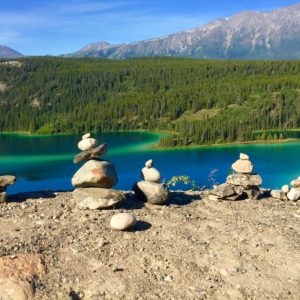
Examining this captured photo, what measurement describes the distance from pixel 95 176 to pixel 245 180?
800 centimetres

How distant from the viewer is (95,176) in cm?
2117

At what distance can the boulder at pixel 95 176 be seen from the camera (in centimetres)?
2119

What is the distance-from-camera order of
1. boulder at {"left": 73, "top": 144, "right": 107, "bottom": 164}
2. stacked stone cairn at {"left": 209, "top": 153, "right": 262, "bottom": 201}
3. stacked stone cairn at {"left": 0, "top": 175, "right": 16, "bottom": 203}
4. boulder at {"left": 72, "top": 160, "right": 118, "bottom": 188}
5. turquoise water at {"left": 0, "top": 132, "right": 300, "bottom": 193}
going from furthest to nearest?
turquoise water at {"left": 0, "top": 132, "right": 300, "bottom": 193} < stacked stone cairn at {"left": 209, "top": 153, "right": 262, "bottom": 201} < boulder at {"left": 73, "top": 144, "right": 107, "bottom": 164} < stacked stone cairn at {"left": 0, "top": 175, "right": 16, "bottom": 203} < boulder at {"left": 72, "top": 160, "right": 118, "bottom": 188}

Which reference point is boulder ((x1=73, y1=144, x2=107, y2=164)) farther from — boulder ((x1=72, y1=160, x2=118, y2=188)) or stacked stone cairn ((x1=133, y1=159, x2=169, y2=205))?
stacked stone cairn ((x1=133, y1=159, x2=169, y2=205))

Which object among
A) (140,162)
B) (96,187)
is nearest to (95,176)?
(96,187)

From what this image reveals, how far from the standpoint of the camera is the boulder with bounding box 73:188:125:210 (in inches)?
812

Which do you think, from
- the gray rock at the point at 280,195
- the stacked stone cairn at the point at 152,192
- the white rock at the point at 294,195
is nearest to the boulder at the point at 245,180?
the gray rock at the point at 280,195

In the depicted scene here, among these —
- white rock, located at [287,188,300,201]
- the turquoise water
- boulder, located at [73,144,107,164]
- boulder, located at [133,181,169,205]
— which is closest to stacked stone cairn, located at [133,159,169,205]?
boulder, located at [133,181,169,205]

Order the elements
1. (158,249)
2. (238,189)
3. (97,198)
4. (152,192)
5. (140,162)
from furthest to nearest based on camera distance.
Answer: (140,162), (238,189), (152,192), (97,198), (158,249)

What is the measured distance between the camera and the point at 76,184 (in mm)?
21531

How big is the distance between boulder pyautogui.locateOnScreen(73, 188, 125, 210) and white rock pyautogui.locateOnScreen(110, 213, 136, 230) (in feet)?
6.07

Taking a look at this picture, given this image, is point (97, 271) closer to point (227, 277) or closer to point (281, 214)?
point (227, 277)

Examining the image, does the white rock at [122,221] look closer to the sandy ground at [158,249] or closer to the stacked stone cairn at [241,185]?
the sandy ground at [158,249]

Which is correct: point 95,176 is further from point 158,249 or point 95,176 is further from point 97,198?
point 158,249
